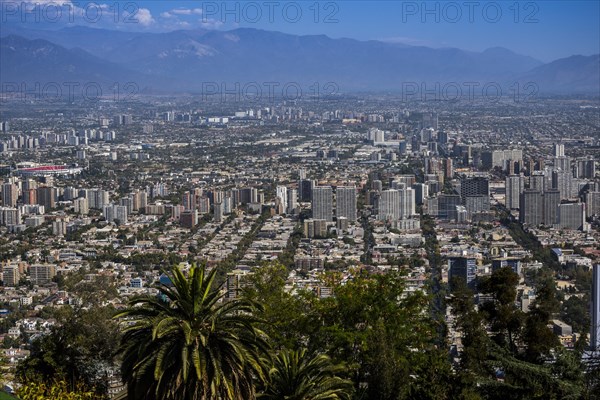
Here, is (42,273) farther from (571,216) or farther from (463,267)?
(571,216)

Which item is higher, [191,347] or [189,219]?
[191,347]

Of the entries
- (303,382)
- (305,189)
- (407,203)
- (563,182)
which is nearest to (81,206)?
(305,189)

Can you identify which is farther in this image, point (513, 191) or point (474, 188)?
point (474, 188)

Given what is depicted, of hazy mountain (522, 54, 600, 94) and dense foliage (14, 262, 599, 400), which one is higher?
hazy mountain (522, 54, 600, 94)

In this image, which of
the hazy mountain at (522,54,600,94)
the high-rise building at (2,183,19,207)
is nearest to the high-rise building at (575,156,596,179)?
the high-rise building at (2,183,19,207)

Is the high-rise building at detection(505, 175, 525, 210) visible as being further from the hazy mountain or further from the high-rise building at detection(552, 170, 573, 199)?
the hazy mountain

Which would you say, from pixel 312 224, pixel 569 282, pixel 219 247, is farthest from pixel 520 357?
pixel 312 224

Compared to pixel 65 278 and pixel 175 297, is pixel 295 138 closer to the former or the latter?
pixel 65 278
